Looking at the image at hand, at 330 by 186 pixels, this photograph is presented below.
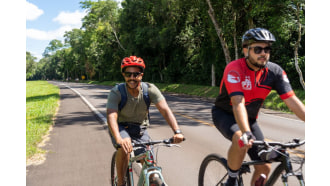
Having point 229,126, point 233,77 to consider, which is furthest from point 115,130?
point 233,77

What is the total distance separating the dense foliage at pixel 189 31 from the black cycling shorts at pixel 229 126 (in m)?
12.6

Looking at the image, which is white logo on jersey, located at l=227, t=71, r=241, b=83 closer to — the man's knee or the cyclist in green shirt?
the cyclist in green shirt

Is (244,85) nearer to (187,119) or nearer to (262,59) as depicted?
(262,59)

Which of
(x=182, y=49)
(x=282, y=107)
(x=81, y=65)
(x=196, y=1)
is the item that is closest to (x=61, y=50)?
(x=81, y=65)

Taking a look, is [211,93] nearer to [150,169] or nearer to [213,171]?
[213,171]

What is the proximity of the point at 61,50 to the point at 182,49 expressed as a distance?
9214 cm

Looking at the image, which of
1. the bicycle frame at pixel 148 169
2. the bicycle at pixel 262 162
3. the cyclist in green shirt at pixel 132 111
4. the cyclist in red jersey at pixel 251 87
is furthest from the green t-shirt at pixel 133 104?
the bicycle at pixel 262 162

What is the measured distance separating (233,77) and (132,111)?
1334 mm

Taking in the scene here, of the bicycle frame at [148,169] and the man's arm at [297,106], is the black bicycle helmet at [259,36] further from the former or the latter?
the bicycle frame at [148,169]

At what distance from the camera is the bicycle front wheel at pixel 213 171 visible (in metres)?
3.22

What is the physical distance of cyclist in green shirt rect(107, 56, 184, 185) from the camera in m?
3.29

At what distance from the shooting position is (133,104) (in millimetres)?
3467

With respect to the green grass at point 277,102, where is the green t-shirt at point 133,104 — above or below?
above

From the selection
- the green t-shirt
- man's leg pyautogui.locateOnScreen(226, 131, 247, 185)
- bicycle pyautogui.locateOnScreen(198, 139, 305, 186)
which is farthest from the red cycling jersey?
the green t-shirt
